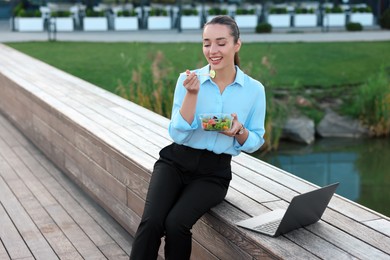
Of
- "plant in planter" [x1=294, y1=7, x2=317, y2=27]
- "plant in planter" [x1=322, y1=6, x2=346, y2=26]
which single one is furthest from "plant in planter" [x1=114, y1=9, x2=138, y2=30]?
"plant in planter" [x1=322, y1=6, x2=346, y2=26]

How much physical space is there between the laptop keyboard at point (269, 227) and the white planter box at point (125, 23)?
Answer: 2068 centimetres

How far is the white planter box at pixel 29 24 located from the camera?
2258 cm

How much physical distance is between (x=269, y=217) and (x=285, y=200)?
36 cm

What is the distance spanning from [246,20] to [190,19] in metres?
1.67

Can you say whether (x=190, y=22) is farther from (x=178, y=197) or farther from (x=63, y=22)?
(x=178, y=197)

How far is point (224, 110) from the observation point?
11.1 ft

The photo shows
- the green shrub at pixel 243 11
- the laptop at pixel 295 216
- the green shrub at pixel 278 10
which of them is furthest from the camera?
the green shrub at pixel 278 10

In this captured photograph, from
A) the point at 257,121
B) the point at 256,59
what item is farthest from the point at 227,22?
the point at 256,59

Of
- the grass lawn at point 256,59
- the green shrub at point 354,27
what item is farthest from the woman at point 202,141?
the green shrub at point 354,27

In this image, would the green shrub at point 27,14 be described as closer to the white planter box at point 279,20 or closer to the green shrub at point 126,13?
the green shrub at point 126,13

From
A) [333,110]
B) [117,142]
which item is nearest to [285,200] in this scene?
[117,142]

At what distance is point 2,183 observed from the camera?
19.1 feet

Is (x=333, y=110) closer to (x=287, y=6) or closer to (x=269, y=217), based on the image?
(x=269, y=217)

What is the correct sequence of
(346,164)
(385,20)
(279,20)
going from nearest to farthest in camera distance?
1. (346,164)
2. (385,20)
3. (279,20)
